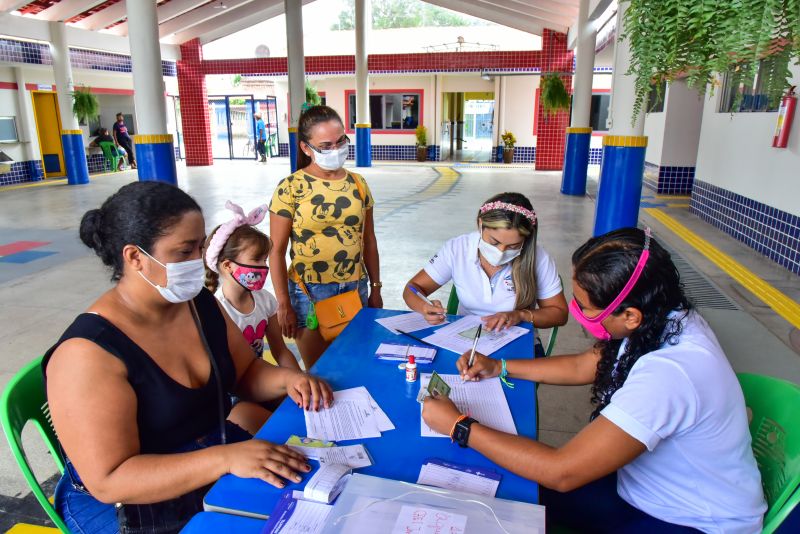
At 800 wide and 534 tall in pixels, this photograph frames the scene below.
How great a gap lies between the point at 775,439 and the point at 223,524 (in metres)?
Answer: 1.37

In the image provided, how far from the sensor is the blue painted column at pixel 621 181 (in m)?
5.15

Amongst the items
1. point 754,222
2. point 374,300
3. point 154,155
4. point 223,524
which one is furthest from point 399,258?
point 223,524

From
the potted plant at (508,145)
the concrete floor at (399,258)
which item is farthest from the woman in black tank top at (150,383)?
the potted plant at (508,145)

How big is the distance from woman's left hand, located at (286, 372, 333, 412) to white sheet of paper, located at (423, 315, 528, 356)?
1.79 ft

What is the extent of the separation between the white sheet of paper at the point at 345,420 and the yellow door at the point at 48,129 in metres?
13.7

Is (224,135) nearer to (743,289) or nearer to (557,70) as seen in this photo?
(557,70)

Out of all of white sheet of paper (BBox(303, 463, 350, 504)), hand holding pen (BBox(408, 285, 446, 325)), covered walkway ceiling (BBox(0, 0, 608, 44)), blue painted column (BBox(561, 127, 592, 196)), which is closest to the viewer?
white sheet of paper (BBox(303, 463, 350, 504))

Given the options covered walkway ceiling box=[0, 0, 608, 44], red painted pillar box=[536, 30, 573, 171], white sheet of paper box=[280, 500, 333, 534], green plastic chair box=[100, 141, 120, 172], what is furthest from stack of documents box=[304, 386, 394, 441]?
green plastic chair box=[100, 141, 120, 172]

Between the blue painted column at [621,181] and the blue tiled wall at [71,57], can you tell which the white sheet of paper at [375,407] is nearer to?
the blue painted column at [621,181]

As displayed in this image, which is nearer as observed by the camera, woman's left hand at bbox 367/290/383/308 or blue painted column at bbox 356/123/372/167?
woman's left hand at bbox 367/290/383/308

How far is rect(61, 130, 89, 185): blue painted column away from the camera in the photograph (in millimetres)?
11656

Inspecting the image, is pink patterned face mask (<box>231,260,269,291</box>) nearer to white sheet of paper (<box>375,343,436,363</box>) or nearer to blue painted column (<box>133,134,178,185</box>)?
white sheet of paper (<box>375,343,436,363</box>)

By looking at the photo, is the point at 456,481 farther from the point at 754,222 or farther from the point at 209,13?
the point at 209,13

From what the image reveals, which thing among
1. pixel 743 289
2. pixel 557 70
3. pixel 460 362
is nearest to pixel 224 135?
pixel 557 70
